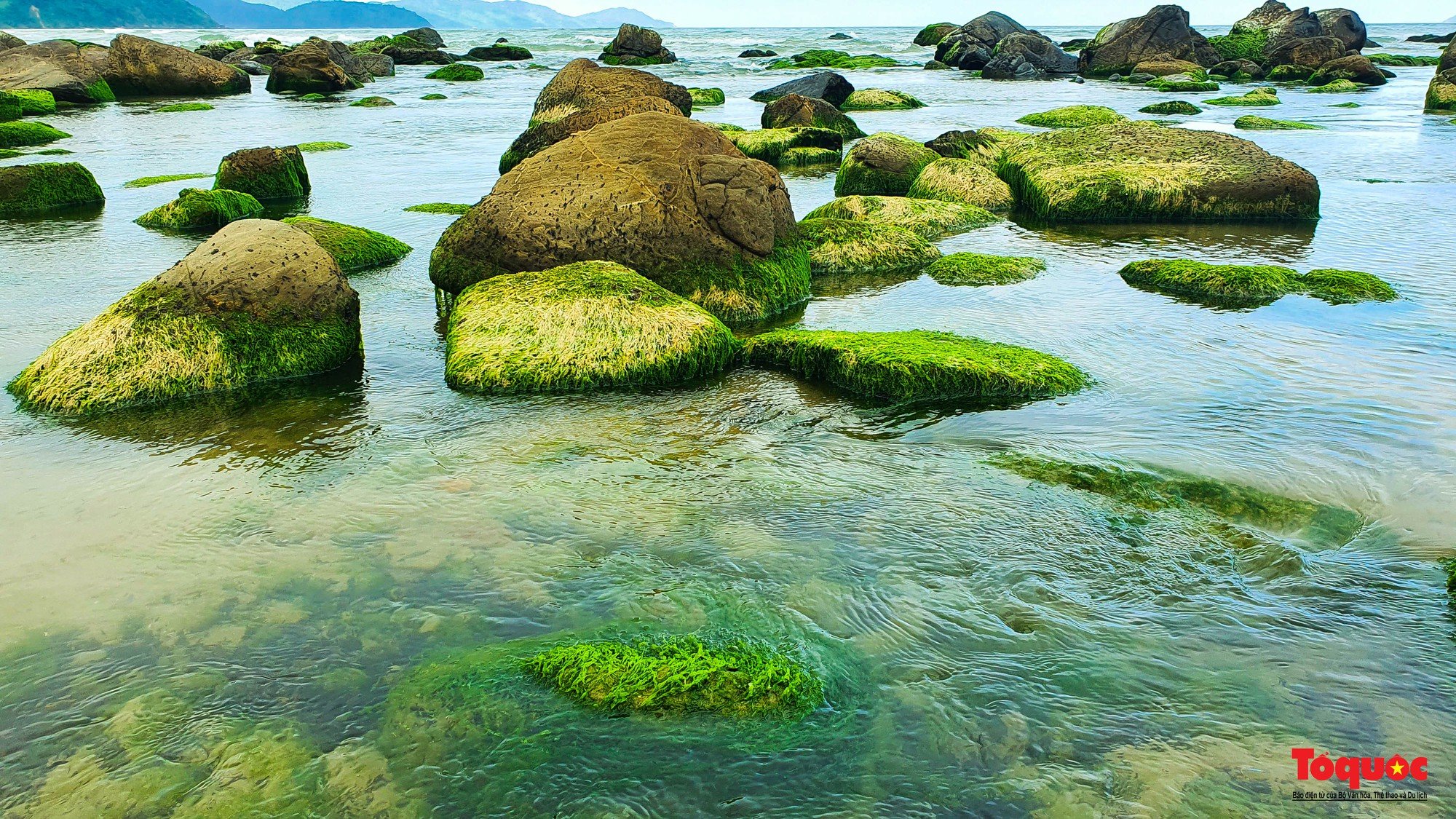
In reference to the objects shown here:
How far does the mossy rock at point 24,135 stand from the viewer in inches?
975

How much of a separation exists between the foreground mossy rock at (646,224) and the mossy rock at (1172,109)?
81.3 ft

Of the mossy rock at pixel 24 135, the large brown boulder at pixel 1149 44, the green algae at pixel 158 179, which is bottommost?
the green algae at pixel 158 179

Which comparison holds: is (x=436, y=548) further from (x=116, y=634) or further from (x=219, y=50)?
(x=219, y=50)

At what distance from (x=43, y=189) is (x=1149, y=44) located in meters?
47.0

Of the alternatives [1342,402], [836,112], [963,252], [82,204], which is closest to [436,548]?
[1342,402]

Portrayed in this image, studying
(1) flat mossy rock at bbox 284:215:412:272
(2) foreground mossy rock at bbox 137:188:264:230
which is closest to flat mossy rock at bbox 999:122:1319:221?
(1) flat mossy rock at bbox 284:215:412:272

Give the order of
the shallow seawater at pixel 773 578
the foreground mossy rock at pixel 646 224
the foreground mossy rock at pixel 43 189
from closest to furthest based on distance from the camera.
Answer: the shallow seawater at pixel 773 578
the foreground mossy rock at pixel 646 224
the foreground mossy rock at pixel 43 189

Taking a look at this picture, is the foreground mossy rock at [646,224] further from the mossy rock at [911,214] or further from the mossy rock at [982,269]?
the mossy rock at [911,214]

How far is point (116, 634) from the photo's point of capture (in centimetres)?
516

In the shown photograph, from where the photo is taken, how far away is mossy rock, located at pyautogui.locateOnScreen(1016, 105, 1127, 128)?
27156 mm

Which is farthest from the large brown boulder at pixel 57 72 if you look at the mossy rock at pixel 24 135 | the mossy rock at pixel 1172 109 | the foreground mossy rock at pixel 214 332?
the mossy rock at pixel 1172 109

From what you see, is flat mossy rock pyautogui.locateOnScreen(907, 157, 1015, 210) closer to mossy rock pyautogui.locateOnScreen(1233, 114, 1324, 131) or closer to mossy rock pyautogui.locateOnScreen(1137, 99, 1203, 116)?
mossy rock pyautogui.locateOnScreen(1233, 114, 1324, 131)

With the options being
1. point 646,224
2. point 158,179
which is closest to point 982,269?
point 646,224

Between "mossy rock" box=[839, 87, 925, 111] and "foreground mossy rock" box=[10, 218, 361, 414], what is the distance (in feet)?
96.2
